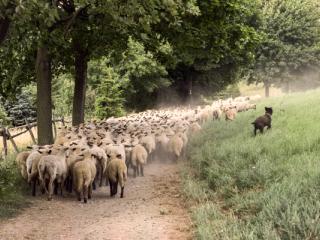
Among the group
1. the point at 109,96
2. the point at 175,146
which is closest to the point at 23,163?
the point at 175,146

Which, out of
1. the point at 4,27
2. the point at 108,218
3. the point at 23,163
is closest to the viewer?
the point at 108,218

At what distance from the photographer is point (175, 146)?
17.2 m

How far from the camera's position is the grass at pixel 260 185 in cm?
777

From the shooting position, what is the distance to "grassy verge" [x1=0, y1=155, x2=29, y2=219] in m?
10.8

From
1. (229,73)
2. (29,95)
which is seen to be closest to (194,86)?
(229,73)

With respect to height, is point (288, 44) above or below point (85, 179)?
above

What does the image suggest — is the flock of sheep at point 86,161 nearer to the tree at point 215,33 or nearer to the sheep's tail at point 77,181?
the sheep's tail at point 77,181

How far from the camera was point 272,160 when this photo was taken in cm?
1195

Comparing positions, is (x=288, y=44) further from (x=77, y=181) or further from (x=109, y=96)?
(x=77, y=181)

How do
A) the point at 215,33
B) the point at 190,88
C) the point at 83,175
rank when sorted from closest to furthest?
the point at 83,175, the point at 215,33, the point at 190,88

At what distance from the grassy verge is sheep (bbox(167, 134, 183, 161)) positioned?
567cm

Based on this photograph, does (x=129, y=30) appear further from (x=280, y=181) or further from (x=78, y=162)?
(x=280, y=181)

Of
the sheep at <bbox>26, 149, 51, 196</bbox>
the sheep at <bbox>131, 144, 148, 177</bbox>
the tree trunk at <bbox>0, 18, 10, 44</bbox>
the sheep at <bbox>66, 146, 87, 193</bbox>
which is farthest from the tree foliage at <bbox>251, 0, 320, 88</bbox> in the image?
the tree trunk at <bbox>0, 18, 10, 44</bbox>

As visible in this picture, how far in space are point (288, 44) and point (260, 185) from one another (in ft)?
137
